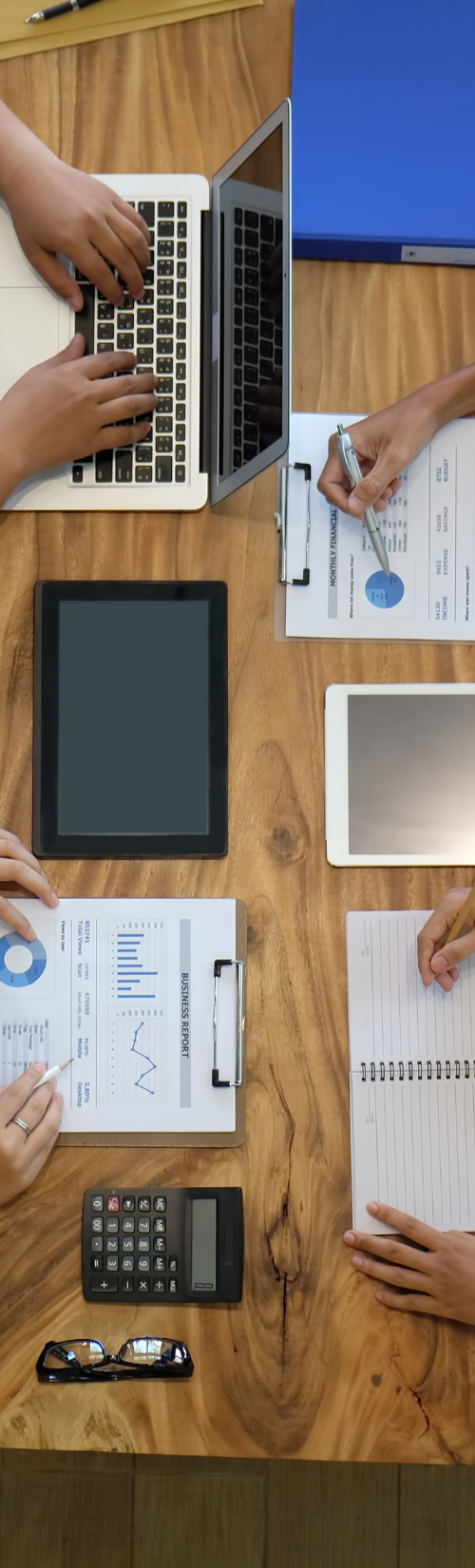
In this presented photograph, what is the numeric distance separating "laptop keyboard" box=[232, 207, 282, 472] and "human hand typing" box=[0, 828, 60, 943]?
1.33 ft

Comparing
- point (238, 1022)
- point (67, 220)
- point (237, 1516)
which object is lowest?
point (237, 1516)

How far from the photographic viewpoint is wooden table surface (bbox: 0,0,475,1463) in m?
0.96

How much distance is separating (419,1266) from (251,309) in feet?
2.87

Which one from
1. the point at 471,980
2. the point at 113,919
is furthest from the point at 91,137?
the point at 471,980

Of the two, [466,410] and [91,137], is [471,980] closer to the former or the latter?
[466,410]

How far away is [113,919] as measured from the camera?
1.02 meters

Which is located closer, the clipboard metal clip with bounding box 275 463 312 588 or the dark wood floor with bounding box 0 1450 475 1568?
the clipboard metal clip with bounding box 275 463 312 588


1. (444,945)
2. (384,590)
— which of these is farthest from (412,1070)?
(384,590)

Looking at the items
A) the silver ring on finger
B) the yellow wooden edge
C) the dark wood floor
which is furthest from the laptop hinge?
the dark wood floor

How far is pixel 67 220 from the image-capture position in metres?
1.04

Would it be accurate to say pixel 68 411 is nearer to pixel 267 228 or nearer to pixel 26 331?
pixel 26 331

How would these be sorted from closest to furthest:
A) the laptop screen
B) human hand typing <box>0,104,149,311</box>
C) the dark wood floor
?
the laptop screen → human hand typing <box>0,104,149,311</box> → the dark wood floor

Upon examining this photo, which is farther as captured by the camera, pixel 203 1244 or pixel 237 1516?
pixel 237 1516

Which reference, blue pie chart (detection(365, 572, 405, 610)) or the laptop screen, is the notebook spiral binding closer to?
blue pie chart (detection(365, 572, 405, 610))
